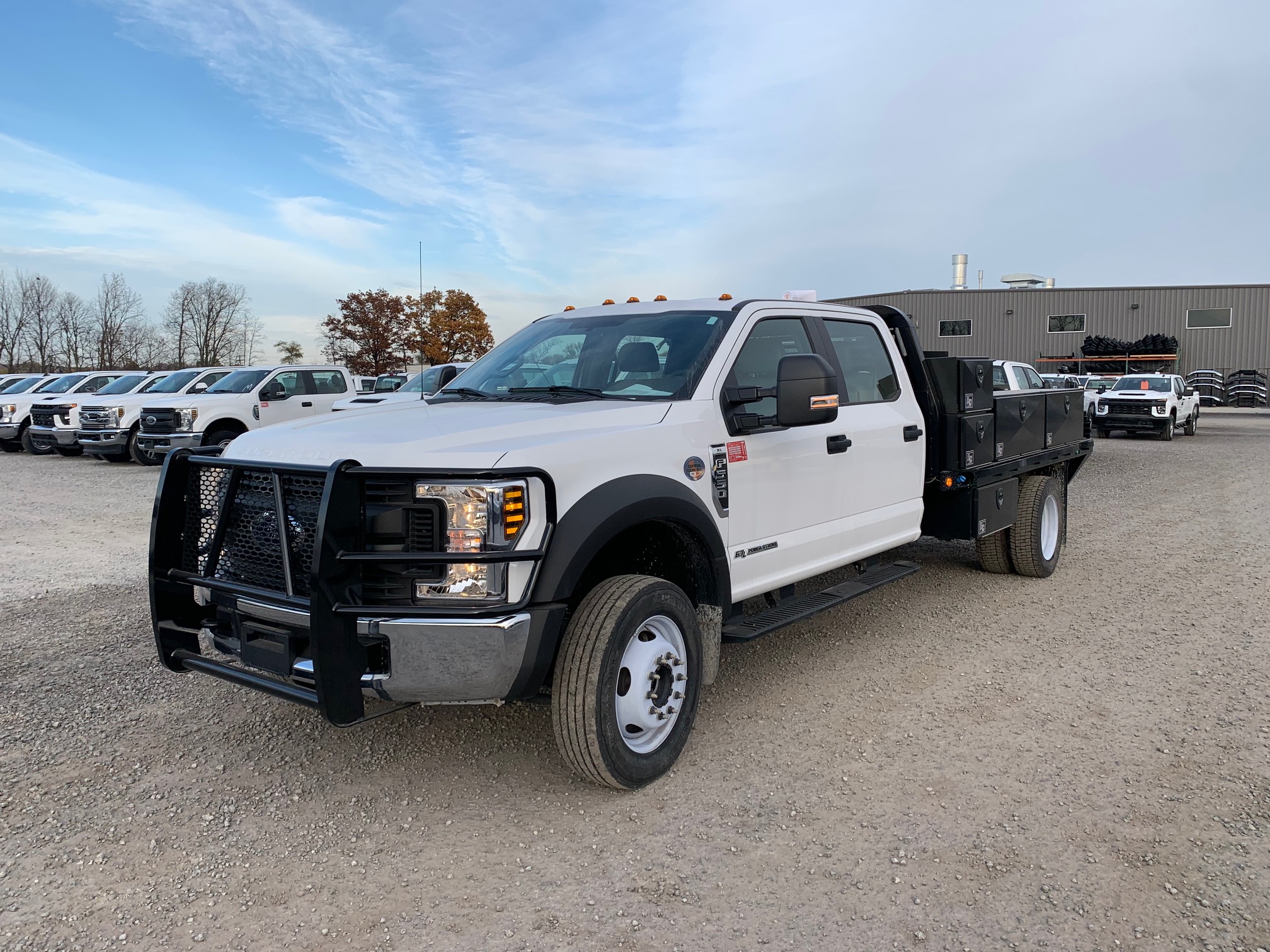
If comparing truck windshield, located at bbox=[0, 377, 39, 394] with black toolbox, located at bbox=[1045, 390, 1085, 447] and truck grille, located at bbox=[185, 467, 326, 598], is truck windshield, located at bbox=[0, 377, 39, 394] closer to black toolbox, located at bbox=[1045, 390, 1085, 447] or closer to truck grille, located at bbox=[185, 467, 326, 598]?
truck grille, located at bbox=[185, 467, 326, 598]

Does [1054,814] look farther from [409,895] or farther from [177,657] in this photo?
[177,657]

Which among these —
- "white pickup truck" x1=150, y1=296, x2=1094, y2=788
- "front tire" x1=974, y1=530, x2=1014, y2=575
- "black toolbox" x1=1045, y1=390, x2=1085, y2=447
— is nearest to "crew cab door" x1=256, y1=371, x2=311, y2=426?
"white pickup truck" x1=150, y1=296, x2=1094, y2=788

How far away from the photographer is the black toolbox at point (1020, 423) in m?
6.30

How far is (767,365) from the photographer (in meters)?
4.58

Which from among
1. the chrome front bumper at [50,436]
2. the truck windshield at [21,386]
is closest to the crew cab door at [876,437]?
the chrome front bumper at [50,436]

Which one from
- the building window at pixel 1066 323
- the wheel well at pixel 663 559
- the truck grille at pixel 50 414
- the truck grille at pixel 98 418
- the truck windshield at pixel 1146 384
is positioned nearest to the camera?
the wheel well at pixel 663 559

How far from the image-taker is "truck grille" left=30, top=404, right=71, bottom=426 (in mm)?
18472

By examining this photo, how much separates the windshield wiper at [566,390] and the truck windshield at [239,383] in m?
12.6

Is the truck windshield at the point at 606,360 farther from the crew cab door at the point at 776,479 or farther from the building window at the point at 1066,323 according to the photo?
the building window at the point at 1066,323

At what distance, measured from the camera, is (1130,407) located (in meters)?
22.0

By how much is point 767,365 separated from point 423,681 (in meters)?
2.34

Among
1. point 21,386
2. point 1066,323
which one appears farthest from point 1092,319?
point 21,386

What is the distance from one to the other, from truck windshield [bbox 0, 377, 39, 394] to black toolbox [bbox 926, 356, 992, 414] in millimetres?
24970

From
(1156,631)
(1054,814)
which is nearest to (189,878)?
(1054,814)
